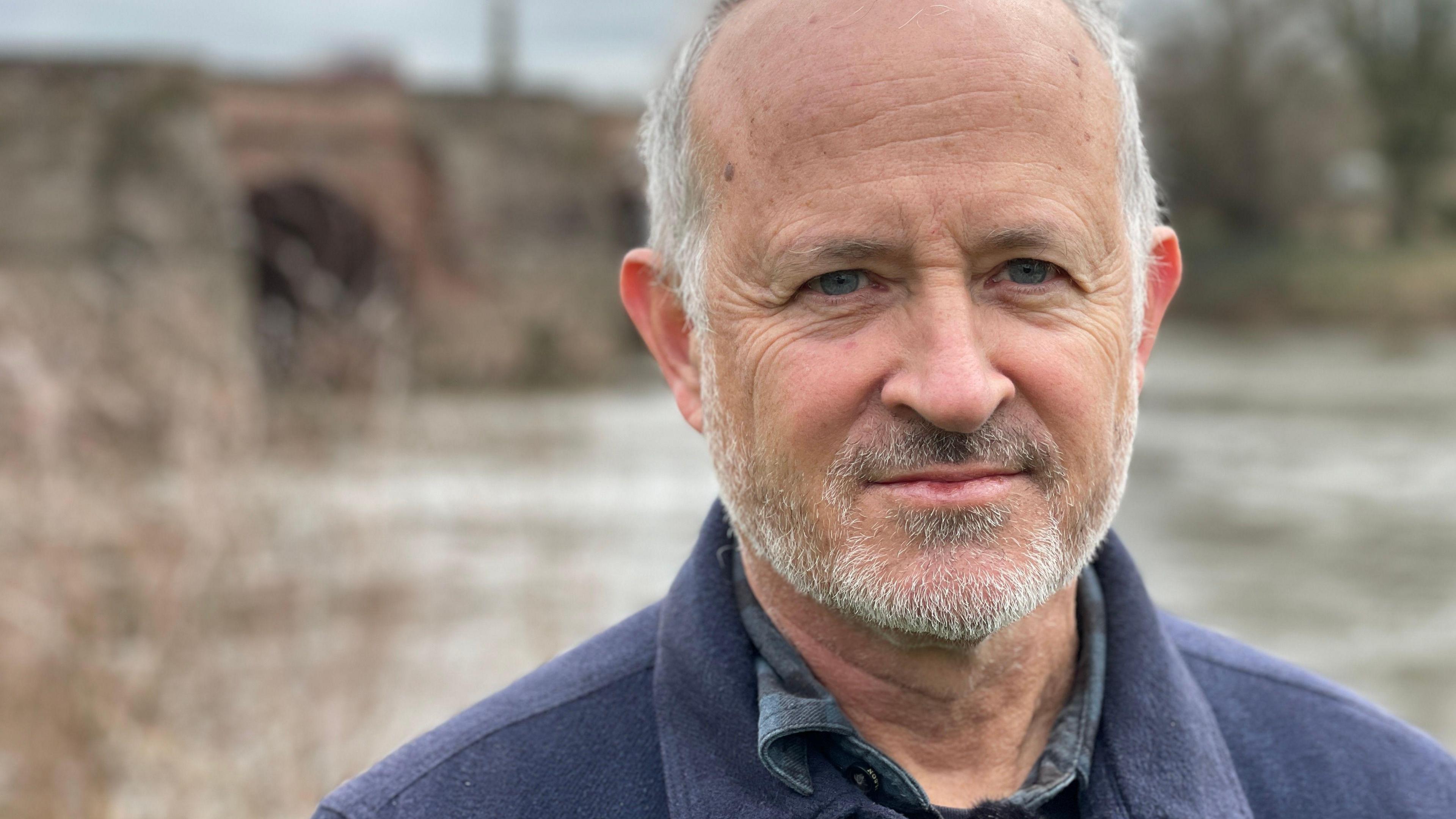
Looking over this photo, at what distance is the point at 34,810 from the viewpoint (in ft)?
13.1

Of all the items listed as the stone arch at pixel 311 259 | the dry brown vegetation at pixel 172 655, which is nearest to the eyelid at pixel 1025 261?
the dry brown vegetation at pixel 172 655

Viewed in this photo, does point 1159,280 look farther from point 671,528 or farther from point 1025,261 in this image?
point 671,528

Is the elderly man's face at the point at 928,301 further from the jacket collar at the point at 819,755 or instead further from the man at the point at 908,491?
the jacket collar at the point at 819,755

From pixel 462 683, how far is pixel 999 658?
357 centimetres

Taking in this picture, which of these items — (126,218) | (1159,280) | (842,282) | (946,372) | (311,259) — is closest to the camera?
(946,372)

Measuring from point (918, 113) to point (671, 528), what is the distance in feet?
23.9

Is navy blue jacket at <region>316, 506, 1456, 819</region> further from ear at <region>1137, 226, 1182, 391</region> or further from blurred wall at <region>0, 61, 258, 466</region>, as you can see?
blurred wall at <region>0, 61, 258, 466</region>

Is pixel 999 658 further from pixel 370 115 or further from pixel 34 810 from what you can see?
pixel 370 115

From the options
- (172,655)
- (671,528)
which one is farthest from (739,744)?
(671,528)

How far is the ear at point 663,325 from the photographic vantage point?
186 centimetres

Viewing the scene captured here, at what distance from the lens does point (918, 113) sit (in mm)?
1525

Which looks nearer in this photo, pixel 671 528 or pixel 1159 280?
pixel 1159 280

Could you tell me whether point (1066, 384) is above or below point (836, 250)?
below

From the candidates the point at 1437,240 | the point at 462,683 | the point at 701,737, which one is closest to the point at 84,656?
the point at 462,683
